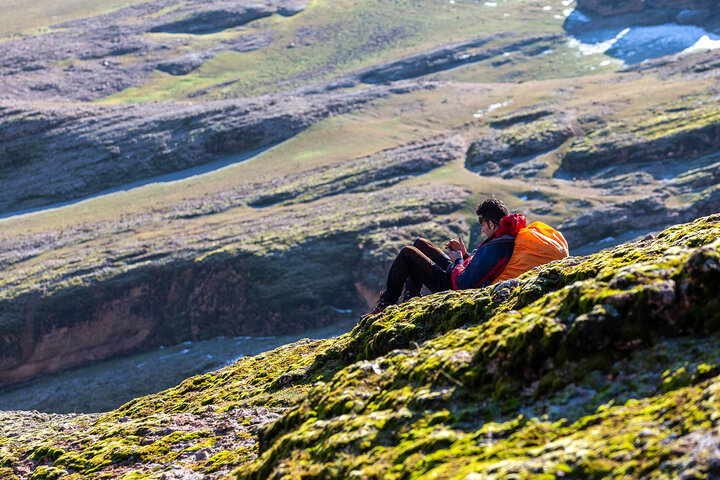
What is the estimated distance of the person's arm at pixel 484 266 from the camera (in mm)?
11328

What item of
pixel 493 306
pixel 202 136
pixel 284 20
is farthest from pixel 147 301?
pixel 284 20

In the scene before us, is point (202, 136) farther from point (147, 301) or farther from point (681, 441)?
point (681, 441)

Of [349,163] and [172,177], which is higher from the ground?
[349,163]

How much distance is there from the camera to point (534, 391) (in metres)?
6.23

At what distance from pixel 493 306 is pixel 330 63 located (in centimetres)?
9271

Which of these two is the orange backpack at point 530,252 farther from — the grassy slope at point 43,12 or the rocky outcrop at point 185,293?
the grassy slope at point 43,12

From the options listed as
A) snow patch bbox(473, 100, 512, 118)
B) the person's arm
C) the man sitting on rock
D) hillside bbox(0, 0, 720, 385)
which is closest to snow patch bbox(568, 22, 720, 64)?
hillside bbox(0, 0, 720, 385)

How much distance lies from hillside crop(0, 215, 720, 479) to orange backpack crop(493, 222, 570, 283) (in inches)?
68.1

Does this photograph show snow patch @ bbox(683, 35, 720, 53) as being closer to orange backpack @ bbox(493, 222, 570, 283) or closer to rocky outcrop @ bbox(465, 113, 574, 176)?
rocky outcrop @ bbox(465, 113, 574, 176)

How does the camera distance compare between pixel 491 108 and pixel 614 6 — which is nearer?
pixel 491 108

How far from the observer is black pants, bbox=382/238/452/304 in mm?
13258

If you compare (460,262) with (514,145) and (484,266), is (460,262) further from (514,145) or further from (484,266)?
(514,145)

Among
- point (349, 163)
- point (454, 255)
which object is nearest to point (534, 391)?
point (454, 255)

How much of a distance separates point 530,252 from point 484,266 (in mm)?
717
